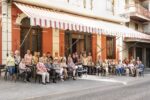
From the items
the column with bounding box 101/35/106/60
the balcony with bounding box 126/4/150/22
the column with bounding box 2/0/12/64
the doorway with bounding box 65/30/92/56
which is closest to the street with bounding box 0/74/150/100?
the column with bounding box 2/0/12/64

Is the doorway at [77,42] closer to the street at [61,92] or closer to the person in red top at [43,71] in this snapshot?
the street at [61,92]

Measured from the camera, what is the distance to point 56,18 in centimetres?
1875

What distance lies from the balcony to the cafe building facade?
22.1 feet

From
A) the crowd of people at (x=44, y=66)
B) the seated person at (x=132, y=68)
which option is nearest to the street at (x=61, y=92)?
the crowd of people at (x=44, y=66)

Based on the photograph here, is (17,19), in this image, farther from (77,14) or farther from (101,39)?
(101,39)

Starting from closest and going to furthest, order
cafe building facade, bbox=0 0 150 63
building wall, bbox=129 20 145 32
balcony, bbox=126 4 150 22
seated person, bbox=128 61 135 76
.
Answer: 1. cafe building facade, bbox=0 0 150 63
2. seated person, bbox=128 61 135 76
3. balcony, bbox=126 4 150 22
4. building wall, bbox=129 20 145 32

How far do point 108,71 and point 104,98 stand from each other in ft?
38.2

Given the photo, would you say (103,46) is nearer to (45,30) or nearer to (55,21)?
(45,30)

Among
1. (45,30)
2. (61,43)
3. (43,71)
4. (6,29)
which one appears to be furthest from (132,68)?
(6,29)

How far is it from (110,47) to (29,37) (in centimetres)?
1019

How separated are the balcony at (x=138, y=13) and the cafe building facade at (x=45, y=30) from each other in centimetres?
675

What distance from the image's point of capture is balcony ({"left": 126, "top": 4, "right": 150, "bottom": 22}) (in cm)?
3330

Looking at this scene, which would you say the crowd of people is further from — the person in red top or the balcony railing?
the balcony railing

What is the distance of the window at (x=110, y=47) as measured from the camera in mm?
28987
